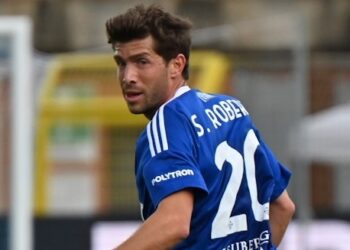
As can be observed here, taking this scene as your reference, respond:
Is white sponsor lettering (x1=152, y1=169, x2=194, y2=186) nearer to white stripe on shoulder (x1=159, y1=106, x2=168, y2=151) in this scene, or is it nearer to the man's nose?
white stripe on shoulder (x1=159, y1=106, x2=168, y2=151)

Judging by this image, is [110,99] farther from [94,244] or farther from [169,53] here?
[169,53]

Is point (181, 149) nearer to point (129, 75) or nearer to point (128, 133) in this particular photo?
point (129, 75)

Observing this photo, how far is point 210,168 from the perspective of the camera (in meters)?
4.27

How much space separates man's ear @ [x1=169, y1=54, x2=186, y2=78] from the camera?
4306 mm

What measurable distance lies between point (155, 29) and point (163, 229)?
0.60 meters

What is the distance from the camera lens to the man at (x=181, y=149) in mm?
4129

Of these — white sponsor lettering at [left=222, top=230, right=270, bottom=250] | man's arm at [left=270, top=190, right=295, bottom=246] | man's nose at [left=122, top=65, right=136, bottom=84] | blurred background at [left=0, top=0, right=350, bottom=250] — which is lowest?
white sponsor lettering at [left=222, top=230, right=270, bottom=250]

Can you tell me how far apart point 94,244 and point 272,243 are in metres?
6.18

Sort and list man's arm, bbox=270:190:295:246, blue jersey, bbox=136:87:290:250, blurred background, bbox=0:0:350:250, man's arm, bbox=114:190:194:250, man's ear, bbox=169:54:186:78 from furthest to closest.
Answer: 1. blurred background, bbox=0:0:350:250
2. man's arm, bbox=270:190:295:246
3. man's ear, bbox=169:54:186:78
4. blue jersey, bbox=136:87:290:250
5. man's arm, bbox=114:190:194:250

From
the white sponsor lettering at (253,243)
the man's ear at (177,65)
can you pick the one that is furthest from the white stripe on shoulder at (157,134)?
the white sponsor lettering at (253,243)

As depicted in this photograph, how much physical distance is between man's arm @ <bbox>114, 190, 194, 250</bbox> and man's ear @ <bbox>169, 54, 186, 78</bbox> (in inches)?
16.8

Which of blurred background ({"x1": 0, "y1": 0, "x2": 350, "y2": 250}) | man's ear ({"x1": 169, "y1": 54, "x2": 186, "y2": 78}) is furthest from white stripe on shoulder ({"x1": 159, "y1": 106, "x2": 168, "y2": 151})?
blurred background ({"x1": 0, "y1": 0, "x2": 350, "y2": 250})

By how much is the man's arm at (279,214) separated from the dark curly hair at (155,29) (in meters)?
0.68

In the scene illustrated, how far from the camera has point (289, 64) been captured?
11.9m
